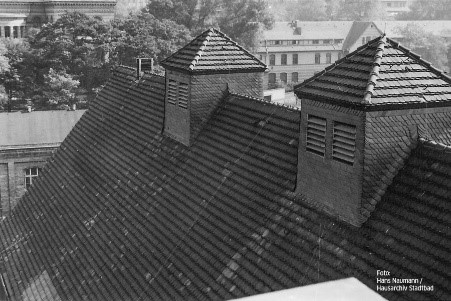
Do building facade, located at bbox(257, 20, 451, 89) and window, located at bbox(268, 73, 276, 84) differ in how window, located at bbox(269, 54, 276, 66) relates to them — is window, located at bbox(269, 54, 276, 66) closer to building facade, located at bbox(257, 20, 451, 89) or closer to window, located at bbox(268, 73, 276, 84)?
building facade, located at bbox(257, 20, 451, 89)

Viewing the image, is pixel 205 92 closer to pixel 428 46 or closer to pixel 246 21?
pixel 246 21

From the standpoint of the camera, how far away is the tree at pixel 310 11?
493 ft

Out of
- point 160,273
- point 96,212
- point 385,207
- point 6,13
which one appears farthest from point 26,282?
point 6,13

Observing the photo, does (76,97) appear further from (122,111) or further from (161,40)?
(122,111)

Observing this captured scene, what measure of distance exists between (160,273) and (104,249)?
2.49 metres

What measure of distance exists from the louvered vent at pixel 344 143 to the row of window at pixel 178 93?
5.76m

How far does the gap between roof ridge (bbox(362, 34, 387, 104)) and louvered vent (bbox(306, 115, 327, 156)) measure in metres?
1.02

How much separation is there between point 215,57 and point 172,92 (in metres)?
1.52

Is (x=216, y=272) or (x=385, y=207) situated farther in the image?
(x=216, y=272)

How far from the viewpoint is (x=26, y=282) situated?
14.9m

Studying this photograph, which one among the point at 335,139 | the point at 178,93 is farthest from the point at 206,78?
the point at 335,139

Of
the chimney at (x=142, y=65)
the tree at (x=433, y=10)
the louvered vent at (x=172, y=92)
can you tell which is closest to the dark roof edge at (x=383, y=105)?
the louvered vent at (x=172, y=92)

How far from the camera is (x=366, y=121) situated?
8555mm

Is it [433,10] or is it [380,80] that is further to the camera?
[433,10]
